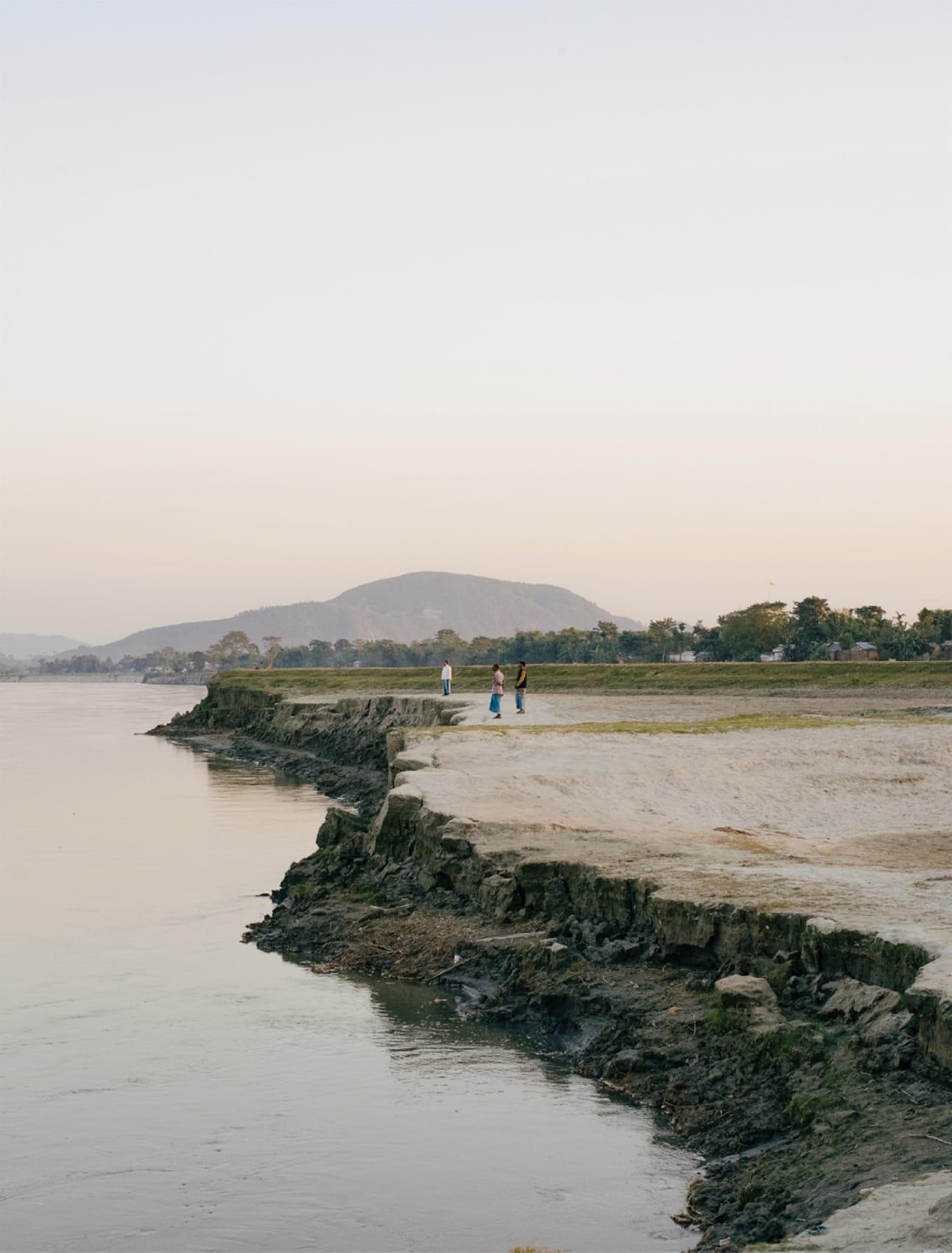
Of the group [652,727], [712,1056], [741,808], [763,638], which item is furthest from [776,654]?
[712,1056]

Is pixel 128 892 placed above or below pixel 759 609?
below

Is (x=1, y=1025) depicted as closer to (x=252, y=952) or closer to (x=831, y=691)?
(x=252, y=952)

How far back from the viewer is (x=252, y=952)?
16.6 meters

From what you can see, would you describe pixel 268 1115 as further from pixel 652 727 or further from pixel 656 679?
pixel 656 679

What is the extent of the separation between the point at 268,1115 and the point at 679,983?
3.77 meters

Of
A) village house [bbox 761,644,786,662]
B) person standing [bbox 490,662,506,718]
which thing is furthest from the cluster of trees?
person standing [bbox 490,662,506,718]

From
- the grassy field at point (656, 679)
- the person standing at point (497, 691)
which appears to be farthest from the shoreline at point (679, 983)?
the grassy field at point (656, 679)

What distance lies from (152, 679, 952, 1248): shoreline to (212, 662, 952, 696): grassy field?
113 ft

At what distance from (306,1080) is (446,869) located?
5.51 m

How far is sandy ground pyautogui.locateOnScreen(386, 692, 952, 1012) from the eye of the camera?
40.8 ft

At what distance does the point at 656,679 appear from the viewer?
66.4 m

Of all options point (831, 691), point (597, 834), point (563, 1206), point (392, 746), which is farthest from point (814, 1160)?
point (831, 691)

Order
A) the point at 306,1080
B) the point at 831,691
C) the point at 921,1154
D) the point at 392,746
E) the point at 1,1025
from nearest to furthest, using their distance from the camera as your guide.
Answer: the point at 921,1154
the point at 306,1080
the point at 1,1025
the point at 392,746
the point at 831,691

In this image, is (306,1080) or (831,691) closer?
(306,1080)
